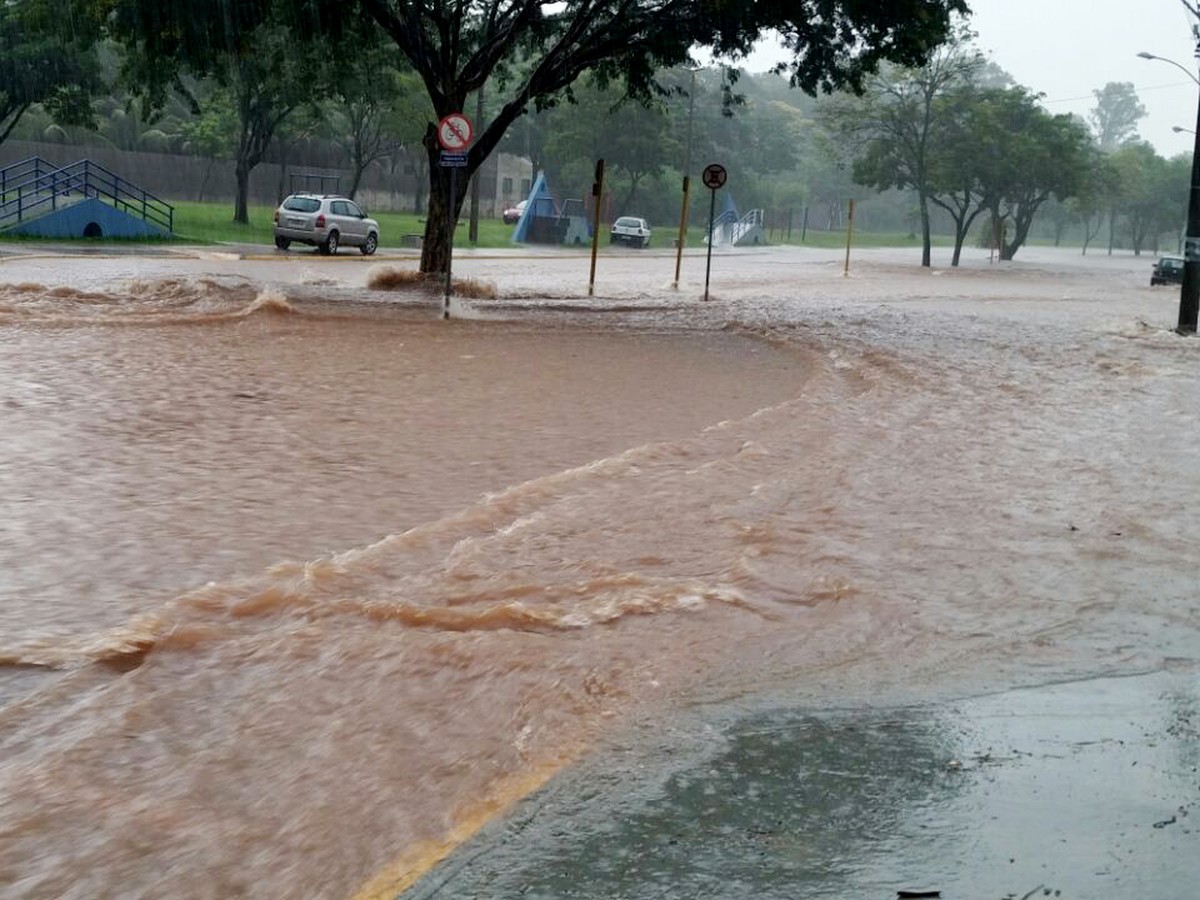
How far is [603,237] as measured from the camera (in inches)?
2576

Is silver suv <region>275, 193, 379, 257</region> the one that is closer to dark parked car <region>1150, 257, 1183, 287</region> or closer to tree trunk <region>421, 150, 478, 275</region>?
tree trunk <region>421, 150, 478, 275</region>

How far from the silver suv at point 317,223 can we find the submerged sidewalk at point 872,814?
33207 mm

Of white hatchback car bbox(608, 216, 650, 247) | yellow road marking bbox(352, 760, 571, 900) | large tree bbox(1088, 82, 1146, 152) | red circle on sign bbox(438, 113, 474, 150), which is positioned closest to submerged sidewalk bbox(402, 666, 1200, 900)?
yellow road marking bbox(352, 760, 571, 900)

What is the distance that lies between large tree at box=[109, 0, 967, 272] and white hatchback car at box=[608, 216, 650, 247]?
35938 mm

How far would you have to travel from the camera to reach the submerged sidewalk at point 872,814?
12.0 feet

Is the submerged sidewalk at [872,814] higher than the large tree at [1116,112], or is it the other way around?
the large tree at [1116,112]

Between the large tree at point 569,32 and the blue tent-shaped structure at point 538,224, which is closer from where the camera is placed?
the large tree at point 569,32

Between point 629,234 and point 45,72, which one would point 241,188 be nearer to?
point 45,72

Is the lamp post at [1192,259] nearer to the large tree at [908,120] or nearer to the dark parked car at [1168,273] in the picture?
the dark parked car at [1168,273]

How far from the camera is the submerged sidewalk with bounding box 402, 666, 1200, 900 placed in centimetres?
366

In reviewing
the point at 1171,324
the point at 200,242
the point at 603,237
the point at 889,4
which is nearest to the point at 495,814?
the point at 889,4

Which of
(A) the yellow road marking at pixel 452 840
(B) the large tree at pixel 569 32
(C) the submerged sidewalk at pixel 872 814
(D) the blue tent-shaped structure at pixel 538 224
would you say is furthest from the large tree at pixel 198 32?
(D) the blue tent-shaped structure at pixel 538 224

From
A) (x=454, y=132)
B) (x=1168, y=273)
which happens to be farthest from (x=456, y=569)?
(x=1168, y=273)

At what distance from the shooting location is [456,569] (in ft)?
21.9
